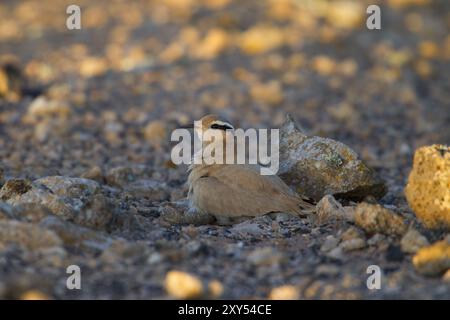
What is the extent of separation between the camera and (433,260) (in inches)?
210

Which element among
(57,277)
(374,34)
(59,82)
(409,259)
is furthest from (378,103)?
(57,277)

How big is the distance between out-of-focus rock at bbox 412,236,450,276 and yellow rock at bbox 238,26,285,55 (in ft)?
34.6

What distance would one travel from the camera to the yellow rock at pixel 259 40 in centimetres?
1560

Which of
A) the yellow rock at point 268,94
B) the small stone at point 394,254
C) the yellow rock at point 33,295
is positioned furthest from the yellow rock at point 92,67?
the yellow rock at point 33,295

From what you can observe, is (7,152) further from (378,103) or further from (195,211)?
(378,103)

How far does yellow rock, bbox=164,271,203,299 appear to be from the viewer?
4.93 m

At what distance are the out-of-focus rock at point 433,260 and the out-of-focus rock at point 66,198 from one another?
8.04 feet

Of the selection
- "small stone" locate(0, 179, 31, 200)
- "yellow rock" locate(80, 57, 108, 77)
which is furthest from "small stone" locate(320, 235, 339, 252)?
"yellow rock" locate(80, 57, 108, 77)

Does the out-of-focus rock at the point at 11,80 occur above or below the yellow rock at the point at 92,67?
below

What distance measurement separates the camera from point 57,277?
5.15 m

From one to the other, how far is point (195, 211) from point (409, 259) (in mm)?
2107

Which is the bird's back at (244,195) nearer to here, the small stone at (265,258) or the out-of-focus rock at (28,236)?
the small stone at (265,258)

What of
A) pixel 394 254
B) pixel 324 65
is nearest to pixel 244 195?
pixel 394 254

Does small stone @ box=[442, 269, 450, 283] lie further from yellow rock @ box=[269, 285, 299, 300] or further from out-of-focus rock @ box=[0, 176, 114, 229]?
out-of-focus rock @ box=[0, 176, 114, 229]
